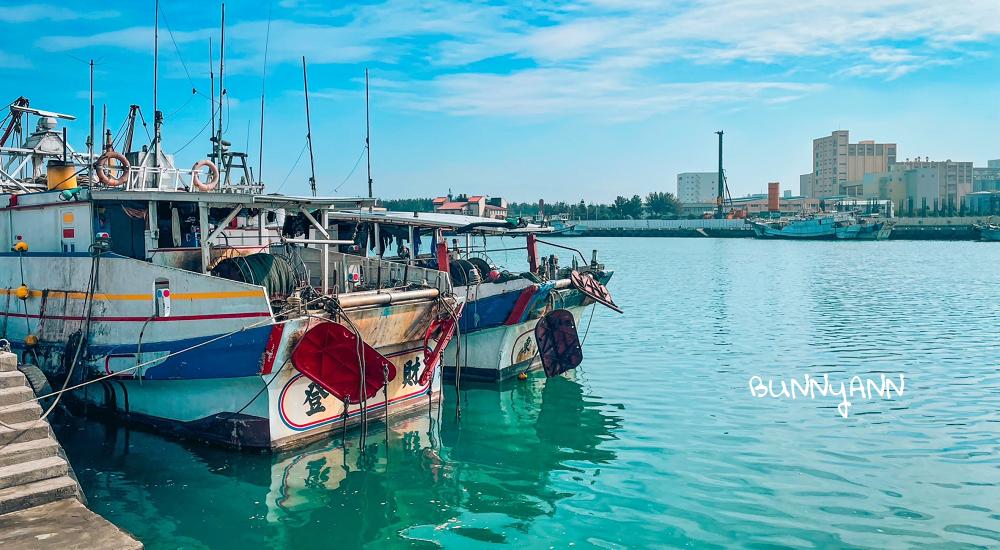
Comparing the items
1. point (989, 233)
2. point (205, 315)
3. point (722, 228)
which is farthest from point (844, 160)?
point (205, 315)

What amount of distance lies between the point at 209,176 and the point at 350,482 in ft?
26.4

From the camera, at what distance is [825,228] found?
4218 inches

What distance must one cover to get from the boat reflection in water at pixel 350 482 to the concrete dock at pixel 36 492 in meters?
1.41

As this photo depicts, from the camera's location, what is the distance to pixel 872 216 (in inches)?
4510

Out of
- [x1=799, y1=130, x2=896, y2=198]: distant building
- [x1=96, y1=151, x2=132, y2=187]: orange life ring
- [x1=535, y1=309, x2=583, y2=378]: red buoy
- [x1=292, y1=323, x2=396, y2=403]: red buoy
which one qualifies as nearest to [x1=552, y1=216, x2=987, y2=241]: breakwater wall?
[x1=799, y1=130, x2=896, y2=198]: distant building

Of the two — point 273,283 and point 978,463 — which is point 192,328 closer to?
point 273,283

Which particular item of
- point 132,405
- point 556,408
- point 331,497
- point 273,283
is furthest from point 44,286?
point 556,408

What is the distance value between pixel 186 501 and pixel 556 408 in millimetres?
7817

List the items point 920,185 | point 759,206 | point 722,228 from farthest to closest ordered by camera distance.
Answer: point 759,206, point 920,185, point 722,228

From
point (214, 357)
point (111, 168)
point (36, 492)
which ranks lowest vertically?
point (36, 492)

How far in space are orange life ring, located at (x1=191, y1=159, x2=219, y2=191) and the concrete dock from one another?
19.0 feet

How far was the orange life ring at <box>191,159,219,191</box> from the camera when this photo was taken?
1403cm

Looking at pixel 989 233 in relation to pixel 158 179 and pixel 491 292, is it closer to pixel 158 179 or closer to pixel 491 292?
pixel 491 292

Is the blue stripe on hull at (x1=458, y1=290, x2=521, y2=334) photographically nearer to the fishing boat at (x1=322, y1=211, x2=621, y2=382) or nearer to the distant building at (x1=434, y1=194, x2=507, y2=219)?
the fishing boat at (x1=322, y1=211, x2=621, y2=382)
